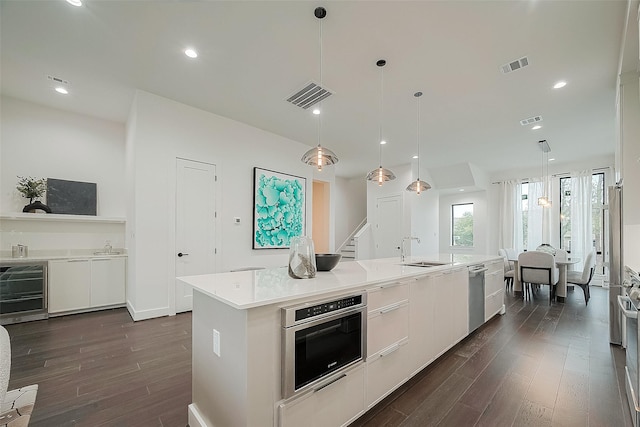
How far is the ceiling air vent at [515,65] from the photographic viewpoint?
299 centimetres

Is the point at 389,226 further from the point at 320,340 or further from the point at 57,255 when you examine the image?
the point at 57,255

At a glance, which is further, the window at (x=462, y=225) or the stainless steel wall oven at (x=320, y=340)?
the window at (x=462, y=225)

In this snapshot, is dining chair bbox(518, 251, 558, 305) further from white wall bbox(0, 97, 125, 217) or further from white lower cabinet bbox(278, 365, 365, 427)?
white wall bbox(0, 97, 125, 217)

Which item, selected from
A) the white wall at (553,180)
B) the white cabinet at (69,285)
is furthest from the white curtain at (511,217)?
the white cabinet at (69,285)

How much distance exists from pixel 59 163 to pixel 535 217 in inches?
425

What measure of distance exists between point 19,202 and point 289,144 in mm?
4389

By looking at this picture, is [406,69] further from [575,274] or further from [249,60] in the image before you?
[575,274]

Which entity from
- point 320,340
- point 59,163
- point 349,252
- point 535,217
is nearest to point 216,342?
point 320,340

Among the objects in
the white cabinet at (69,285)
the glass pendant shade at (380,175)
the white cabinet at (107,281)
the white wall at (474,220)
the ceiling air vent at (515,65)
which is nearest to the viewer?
the ceiling air vent at (515,65)

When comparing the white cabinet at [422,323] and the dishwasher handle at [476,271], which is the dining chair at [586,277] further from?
the white cabinet at [422,323]

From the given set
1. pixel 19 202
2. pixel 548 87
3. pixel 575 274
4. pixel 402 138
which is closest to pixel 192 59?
pixel 19 202

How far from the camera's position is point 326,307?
1535 millimetres

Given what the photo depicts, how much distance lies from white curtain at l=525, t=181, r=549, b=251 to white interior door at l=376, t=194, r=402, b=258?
147 inches

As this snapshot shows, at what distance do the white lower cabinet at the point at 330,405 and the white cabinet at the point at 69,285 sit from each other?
4.33 metres
